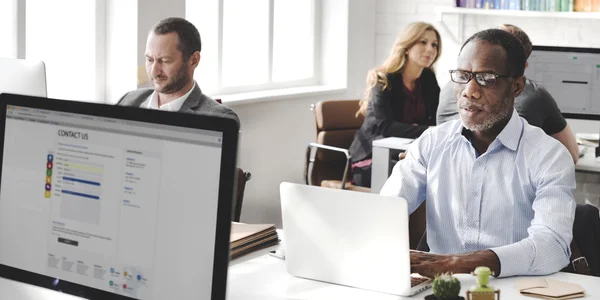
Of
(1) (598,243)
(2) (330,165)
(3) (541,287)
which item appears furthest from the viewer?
(2) (330,165)

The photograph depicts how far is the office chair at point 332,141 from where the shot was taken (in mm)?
5352

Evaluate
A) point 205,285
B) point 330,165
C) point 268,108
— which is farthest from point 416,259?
point 268,108

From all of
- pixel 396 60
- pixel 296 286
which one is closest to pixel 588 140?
pixel 396 60

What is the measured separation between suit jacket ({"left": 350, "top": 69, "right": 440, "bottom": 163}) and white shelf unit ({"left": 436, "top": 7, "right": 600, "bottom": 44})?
1.22 m

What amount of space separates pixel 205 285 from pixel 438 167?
1.36 meters

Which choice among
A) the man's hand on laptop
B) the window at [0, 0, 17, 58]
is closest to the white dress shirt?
the man's hand on laptop

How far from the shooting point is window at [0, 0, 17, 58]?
4.34 meters

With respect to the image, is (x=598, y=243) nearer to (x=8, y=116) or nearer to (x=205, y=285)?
(x=205, y=285)

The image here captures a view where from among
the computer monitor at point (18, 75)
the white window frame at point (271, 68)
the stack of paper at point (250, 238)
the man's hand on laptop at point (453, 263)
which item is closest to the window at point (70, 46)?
the white window frame at point (271, 68)

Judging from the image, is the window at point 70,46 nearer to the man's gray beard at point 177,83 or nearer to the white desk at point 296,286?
the man's gray beard at point 177,83

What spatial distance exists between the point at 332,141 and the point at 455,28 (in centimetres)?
181

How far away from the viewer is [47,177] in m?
1.64

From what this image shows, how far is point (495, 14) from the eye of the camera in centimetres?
646

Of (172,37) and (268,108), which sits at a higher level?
(172,37)
